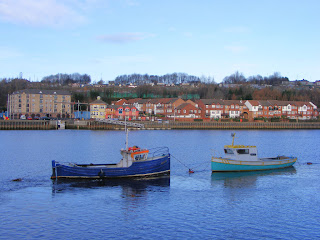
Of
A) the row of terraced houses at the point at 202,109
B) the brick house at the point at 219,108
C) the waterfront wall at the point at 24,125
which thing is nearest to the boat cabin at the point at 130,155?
the waterfront wall at the point at 24,125

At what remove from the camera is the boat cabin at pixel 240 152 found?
3909cm

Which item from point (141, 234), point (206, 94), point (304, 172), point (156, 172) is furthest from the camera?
point (206, 94)

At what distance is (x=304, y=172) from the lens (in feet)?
133

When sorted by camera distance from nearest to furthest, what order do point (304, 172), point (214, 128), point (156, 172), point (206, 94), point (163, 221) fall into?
1. point (163, 221)
2. point (156, 172)
3. point (304, 172)
4. point (214, 128)
5. point (206, 94)

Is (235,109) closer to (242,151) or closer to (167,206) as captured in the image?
(242,151)

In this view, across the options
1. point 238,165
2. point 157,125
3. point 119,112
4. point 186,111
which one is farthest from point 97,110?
point 238,165

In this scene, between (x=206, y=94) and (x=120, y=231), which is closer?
(x=120, y=231)

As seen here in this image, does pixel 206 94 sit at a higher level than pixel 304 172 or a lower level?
higher

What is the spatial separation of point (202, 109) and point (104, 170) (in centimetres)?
9598

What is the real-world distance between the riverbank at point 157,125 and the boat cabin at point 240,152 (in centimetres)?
6730

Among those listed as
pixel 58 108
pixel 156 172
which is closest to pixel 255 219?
pixel 156 172

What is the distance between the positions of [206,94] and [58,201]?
460ft

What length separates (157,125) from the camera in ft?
356

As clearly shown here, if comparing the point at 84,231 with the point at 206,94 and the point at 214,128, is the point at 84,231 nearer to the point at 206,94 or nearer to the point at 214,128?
the point at 214,128
